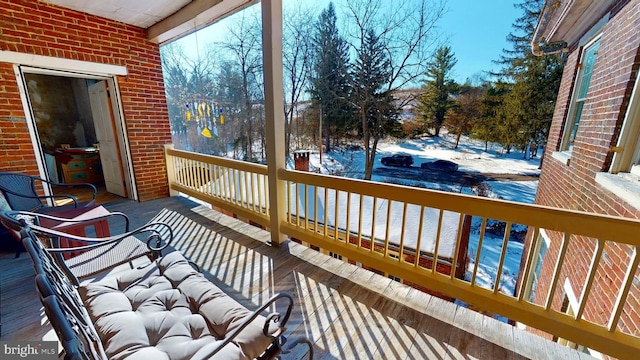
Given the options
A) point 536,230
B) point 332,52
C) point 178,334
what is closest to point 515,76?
point 332,52

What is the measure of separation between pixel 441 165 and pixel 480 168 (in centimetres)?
143

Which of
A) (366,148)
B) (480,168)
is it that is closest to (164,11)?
(366,148)

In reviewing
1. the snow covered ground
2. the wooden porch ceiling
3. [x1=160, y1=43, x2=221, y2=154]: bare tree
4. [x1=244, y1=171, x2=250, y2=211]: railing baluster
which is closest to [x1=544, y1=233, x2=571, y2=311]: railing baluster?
[x1=244, y1=171, x2=250, y2=211]: railing baluster

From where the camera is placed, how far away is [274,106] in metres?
2.42

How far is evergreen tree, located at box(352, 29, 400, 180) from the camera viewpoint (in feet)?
33.8

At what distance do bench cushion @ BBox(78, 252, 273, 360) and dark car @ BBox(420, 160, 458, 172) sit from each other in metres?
11.1

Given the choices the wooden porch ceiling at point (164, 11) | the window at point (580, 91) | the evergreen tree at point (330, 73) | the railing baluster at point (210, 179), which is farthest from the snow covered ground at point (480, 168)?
the wooden porch ceiling at point (164, 11)

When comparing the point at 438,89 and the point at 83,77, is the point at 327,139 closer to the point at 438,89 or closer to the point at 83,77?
the point at 438,89

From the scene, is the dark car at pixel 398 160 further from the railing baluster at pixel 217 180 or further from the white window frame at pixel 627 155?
the white window frame at pixel 627 155

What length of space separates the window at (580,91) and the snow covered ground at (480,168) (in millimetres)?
6163

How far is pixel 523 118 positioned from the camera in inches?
349

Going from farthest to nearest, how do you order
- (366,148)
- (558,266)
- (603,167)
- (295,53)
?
(366,148) → (295,53) → (603,167) → (558,266)

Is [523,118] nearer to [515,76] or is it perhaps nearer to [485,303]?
[515,76]

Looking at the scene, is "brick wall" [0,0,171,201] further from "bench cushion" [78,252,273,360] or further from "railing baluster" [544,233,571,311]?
"railing baluster" [544,233,571,311]
